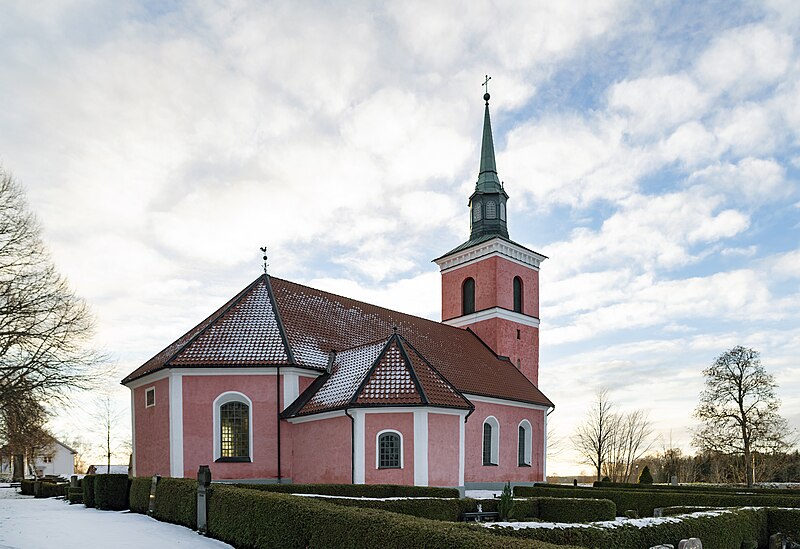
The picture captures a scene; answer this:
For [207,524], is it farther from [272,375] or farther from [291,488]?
[272,375]

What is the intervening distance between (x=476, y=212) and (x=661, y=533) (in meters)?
25.4

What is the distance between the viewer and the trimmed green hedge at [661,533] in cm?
1003

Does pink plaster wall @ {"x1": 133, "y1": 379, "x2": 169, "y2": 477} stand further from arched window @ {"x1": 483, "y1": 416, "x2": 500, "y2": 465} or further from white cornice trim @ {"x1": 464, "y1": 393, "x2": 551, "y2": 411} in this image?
arched window @ {"x1": 483, "y1": 416, "x2": 500, "y2": 465}

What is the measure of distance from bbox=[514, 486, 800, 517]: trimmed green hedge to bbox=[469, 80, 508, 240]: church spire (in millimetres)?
14790

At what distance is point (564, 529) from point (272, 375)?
46.3 feet

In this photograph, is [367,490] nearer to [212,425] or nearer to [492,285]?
[212,425]

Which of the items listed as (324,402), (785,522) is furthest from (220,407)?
(785,522)

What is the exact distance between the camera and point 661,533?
11.0 meters

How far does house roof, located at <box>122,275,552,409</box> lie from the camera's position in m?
21.9

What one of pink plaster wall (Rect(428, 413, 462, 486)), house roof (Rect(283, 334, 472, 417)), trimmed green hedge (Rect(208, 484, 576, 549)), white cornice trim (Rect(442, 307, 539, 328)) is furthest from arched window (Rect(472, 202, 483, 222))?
trimmed green hedge (Rect(208, 484, 576, 549))

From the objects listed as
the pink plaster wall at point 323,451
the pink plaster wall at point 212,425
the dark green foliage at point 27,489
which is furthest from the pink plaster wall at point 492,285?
the dark green foliage at point 27,489

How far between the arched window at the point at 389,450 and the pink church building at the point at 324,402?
0.12 ft

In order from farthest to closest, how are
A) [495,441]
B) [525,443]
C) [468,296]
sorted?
[468,296] < [525,443] < [495,441]

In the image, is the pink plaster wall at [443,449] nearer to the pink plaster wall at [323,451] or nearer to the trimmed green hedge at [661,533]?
the pink plaster wall at [323,451]
